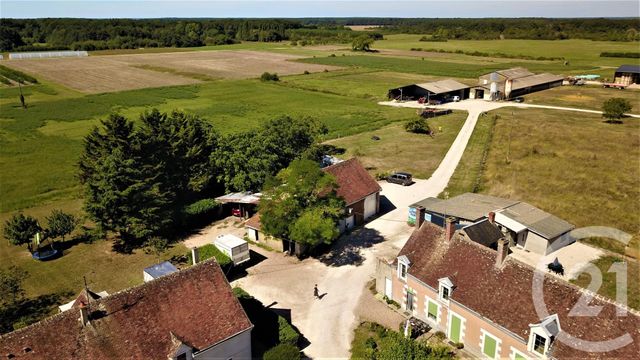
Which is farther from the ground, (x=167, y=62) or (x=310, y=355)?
(x=167, y=62)

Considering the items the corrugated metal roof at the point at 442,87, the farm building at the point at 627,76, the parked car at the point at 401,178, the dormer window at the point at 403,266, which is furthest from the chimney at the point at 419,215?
the farm building at the point at 627,76

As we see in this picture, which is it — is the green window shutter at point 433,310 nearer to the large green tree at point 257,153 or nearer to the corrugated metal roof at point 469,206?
the corrugated metal roof at point 469,206

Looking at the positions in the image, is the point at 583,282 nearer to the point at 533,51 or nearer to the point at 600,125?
the point at 600,125

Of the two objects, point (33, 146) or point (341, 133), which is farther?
point (341, 133)

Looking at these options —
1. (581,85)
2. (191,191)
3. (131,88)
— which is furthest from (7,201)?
(581,85)

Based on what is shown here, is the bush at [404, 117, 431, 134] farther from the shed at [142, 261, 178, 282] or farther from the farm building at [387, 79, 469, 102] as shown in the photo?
the shed at [142, 261, 178, 282]

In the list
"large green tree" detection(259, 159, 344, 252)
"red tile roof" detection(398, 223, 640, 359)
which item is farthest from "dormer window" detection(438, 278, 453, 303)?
"large green tree" detection(259, 159, 344, 252)

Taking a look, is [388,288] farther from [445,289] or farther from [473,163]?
[473,163]

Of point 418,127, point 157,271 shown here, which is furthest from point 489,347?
point 418,127
